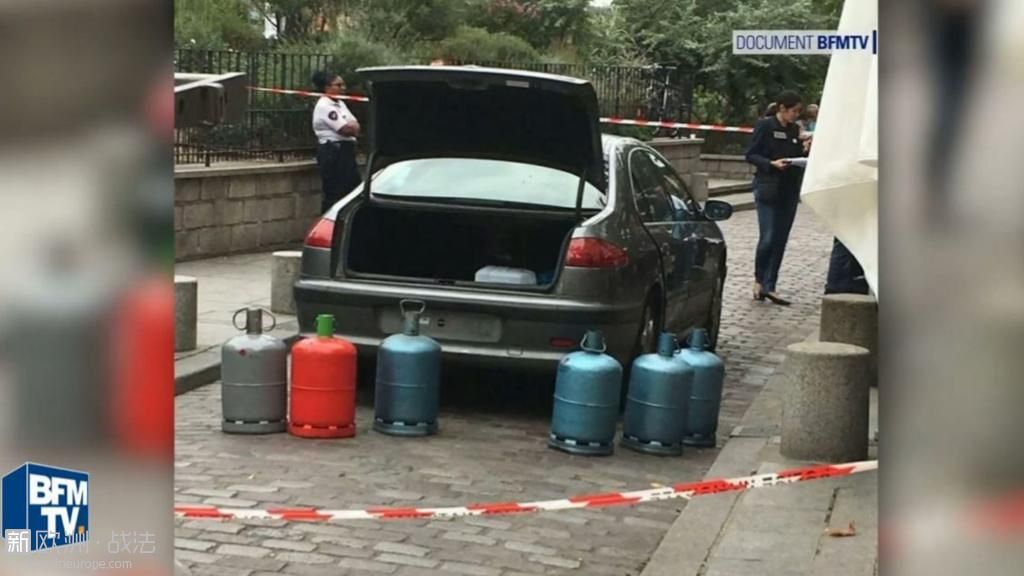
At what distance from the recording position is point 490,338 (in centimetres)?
849

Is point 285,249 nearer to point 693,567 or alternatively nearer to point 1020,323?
point 693,567

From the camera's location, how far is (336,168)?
605 inches

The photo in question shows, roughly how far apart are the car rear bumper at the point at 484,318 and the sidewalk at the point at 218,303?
0.98 meters

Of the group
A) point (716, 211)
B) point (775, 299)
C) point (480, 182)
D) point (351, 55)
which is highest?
point (351, 55)

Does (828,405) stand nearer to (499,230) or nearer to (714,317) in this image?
(499,230)

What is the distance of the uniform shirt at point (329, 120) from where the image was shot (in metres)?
15.3

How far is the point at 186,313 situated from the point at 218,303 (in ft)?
7.50

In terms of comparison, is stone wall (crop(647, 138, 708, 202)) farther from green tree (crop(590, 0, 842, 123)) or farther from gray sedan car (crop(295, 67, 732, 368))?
gray sedan car (crop(295, 67, 732, 368))

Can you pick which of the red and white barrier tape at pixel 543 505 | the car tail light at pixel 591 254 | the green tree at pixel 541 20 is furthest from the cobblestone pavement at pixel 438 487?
the green tree at pixel 541 20

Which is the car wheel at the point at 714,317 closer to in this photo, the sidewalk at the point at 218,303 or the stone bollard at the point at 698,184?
the sidewalk at the point at 218,303

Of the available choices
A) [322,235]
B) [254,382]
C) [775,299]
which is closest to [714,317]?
[775,299]

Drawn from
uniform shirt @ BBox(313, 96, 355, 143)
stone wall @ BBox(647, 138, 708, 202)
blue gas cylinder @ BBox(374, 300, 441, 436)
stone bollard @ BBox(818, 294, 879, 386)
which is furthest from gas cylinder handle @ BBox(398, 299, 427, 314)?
stone wall @ BBox(647, 138, 708, 202)

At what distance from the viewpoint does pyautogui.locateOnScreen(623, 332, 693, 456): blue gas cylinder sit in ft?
25.5

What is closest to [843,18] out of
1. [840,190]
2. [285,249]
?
[840,190]
